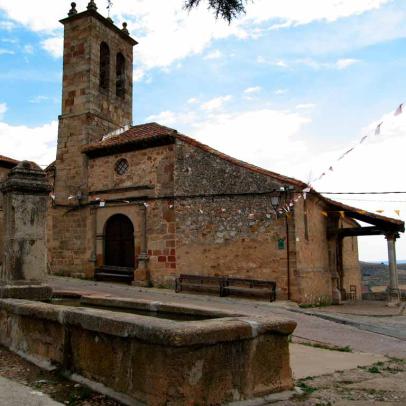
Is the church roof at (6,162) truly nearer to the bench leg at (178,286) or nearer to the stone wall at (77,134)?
the stone wall at (77,134)

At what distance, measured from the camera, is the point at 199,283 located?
1339 centimetres

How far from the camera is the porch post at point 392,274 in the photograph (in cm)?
1462

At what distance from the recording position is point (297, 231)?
12250 millimetres

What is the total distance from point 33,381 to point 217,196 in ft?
31.7

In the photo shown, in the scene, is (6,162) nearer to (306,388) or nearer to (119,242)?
(119,242)

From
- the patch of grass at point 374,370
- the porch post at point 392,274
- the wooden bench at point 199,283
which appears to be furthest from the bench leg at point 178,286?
the patch of grass at point 374,370

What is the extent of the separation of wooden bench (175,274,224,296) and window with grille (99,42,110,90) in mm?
8104

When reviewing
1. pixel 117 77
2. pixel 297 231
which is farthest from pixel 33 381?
pixel 117 77

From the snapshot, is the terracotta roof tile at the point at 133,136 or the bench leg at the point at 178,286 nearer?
the bench leg at the point at 178,286

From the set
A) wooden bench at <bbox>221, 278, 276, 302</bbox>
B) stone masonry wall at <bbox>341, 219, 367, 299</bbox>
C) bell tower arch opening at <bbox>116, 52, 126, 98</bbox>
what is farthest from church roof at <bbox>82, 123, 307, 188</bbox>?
stone masonry wall at <bbox>341, 219, 367, 299</bbox>

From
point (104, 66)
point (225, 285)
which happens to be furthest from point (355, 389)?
point (104, 66)

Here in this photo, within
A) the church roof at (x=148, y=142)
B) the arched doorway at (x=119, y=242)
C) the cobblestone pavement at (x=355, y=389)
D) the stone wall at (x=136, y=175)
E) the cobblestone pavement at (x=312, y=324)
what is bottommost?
the cobblestone pavement at (x=312, y=324)

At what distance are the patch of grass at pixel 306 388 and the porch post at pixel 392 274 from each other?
1158 cm

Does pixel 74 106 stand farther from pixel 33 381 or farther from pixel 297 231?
pixel 33 381
